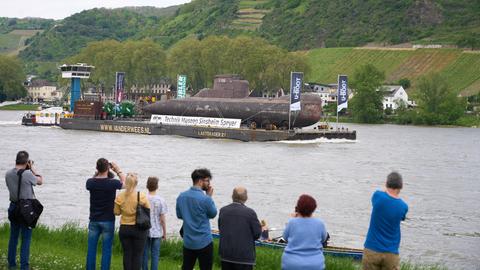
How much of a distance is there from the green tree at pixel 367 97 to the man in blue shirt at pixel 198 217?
107350 mm

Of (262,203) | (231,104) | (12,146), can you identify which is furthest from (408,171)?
(231,104)

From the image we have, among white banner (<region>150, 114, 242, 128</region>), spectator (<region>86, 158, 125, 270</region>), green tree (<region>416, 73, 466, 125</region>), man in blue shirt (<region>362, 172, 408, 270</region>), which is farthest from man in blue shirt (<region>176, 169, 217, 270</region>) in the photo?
green tree (<region>416, 73, 466, 125</region>)

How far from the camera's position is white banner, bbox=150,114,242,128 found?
81.6 metres

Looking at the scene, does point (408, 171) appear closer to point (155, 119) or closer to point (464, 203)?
point (464, 203)

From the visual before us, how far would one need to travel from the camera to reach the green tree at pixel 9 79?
6196 inches

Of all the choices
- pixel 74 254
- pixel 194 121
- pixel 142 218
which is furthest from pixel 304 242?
pixel 194 121

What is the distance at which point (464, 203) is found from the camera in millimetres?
37312

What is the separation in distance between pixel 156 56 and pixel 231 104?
57954 millimetres

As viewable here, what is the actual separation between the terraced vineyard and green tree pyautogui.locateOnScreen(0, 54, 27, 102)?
51997mm

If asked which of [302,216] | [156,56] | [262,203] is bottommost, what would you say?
[262,203]

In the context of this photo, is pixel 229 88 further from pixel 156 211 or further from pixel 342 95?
pixel 156 211

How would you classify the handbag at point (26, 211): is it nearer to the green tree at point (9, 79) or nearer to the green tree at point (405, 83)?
the green tree at point (9, 79)

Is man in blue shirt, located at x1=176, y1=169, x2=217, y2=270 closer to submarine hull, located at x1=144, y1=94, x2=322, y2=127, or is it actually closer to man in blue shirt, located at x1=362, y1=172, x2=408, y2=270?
man in blue shirt, located at x1=362, y1=172, x2=408, y2=270

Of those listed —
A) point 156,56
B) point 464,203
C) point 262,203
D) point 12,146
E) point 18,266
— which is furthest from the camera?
point 156,56
